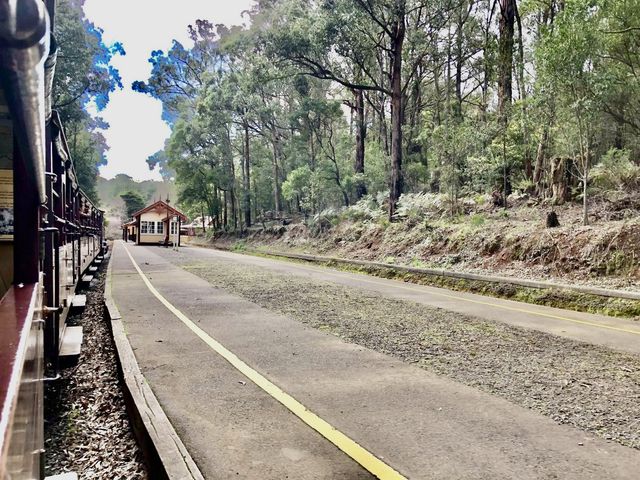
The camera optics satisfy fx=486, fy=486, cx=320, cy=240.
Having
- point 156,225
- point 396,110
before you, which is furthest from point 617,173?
point 156,225

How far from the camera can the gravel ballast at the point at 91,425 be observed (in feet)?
11.3

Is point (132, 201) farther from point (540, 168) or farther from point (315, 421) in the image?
point (315, 421)

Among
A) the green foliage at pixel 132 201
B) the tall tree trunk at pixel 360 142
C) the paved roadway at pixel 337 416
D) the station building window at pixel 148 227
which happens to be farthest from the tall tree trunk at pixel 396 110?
the green foliage at pixel 132 201

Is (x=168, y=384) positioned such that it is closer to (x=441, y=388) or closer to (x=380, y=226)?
(x=441, y=388)

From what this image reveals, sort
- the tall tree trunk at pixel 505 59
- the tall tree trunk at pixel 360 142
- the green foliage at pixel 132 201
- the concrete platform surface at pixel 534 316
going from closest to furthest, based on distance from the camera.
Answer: the concrete platform surface at pixel 534 316
the tall tree trunk at pixel 505 59
the tall tree trunk at pixel 360 142
the green foliage at pixel 132 201

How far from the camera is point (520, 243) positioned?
1212 cm

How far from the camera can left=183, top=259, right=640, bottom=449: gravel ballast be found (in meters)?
3.98

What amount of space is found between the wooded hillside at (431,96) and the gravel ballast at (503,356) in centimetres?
626

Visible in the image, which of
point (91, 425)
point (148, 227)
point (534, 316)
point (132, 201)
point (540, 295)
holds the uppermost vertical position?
point (132, 201)

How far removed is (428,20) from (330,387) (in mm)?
20927

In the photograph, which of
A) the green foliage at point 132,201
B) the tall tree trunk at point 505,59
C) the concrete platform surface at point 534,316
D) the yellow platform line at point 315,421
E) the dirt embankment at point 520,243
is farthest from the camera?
the green foliage at point 132,201

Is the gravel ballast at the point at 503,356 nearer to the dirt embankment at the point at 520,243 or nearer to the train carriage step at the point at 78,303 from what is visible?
the train carriage step at the point at 78,303

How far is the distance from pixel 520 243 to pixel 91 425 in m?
10.7

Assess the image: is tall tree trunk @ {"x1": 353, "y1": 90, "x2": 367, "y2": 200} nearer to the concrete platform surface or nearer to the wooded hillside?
the wooded hillside
